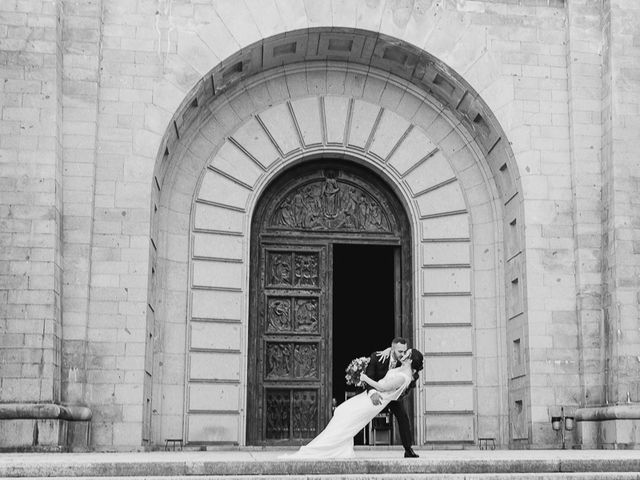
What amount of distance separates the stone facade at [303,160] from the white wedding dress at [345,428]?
4.87 meters

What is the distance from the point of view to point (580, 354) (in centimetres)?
1919

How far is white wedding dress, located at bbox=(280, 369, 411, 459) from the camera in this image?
1412 centimetres

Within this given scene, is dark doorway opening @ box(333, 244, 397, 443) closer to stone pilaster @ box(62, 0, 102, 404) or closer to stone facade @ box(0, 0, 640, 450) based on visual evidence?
stone facade @ box(0, 0, 640, 450)

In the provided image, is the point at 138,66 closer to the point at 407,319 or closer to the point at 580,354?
the point at 407,319

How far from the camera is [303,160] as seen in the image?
21078 millimetres

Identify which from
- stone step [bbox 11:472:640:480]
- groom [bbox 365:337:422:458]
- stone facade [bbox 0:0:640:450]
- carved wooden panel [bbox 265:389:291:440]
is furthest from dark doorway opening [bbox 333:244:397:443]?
stone step [bbox 11:472:640:480]

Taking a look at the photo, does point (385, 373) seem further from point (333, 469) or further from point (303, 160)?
point (303, 160)

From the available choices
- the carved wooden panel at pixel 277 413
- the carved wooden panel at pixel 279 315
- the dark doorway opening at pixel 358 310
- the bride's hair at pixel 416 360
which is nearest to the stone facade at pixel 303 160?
the carved wooden panel at pixel 277 413

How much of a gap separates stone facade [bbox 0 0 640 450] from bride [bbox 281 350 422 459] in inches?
193

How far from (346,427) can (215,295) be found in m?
6.38

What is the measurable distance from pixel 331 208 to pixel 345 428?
7901 millimetres

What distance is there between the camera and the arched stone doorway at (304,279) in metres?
20.5

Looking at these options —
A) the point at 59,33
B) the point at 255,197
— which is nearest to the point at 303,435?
the point at 255,197

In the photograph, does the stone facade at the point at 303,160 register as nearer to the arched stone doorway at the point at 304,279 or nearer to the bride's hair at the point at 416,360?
the arched stone doorway at the point at 304,279
